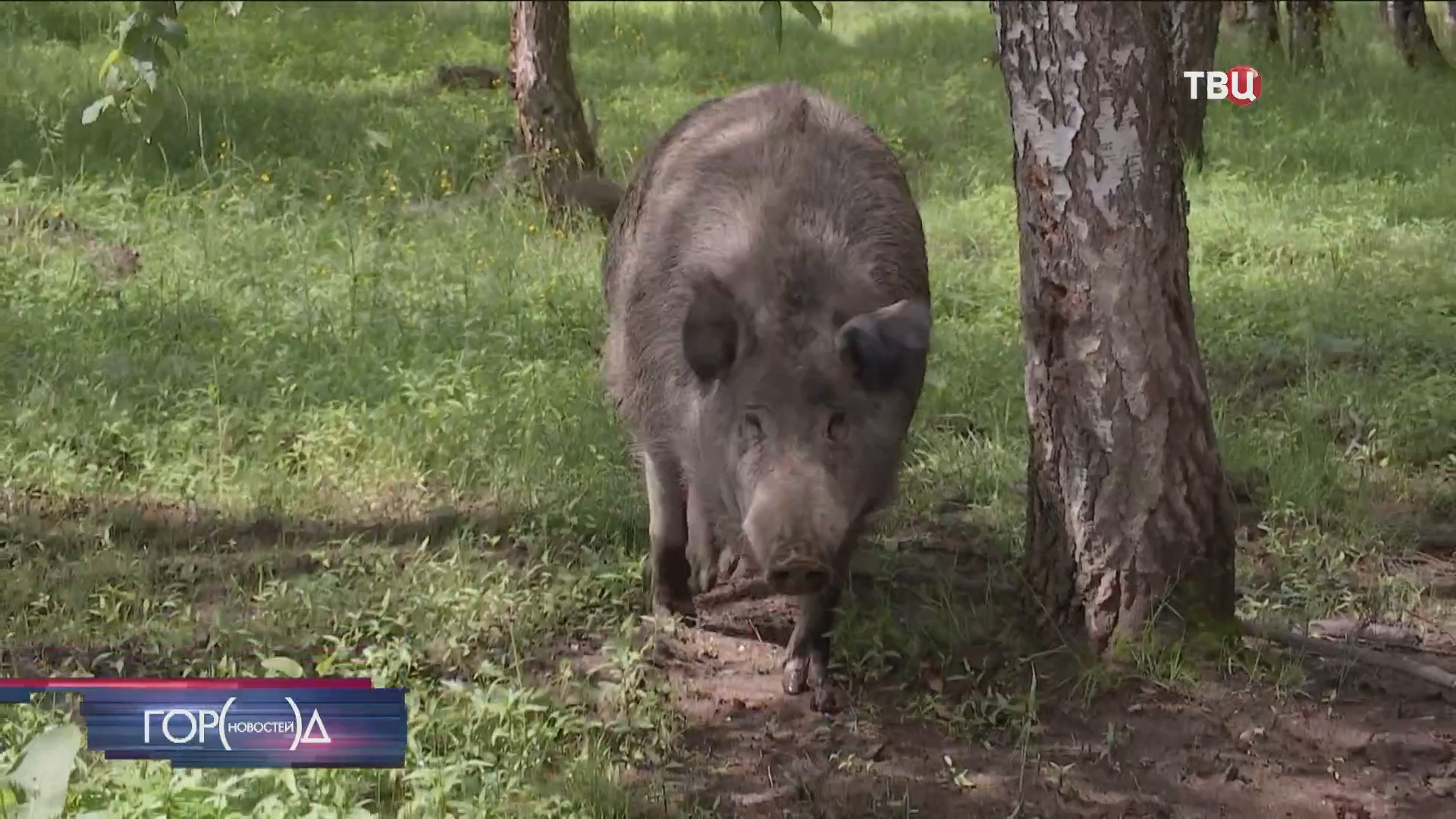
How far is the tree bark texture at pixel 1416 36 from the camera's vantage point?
13469 millimetres

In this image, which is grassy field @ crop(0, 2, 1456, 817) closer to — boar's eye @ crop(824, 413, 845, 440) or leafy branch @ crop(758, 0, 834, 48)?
boar's eye @ crop(824, 413, 845, 440)

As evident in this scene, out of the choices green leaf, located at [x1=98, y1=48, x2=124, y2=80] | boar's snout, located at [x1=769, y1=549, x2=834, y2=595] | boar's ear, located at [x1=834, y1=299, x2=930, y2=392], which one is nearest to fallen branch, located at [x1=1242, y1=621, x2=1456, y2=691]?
boar's ear, located at [x1=834, y1=299, x2=930, y2=392]

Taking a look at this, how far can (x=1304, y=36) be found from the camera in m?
13.3

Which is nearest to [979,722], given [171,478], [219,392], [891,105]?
[171,478]

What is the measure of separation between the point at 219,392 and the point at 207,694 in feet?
12.4

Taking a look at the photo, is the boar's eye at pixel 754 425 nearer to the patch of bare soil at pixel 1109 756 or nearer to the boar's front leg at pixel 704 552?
the boar's front leg at pixel 704 552

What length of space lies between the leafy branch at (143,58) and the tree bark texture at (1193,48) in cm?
672

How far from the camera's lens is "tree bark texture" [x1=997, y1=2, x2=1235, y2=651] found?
418cm

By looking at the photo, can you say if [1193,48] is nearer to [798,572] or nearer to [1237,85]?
[1237,85]

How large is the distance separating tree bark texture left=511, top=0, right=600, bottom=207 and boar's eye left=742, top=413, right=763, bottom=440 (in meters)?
5.21

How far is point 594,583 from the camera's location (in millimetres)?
5133

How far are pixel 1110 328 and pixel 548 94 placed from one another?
18.8ft

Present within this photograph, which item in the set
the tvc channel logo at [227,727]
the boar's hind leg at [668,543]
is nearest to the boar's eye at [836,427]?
the boar's hind leg at [668,543]

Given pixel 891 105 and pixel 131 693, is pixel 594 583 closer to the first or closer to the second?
pixel 131 693
